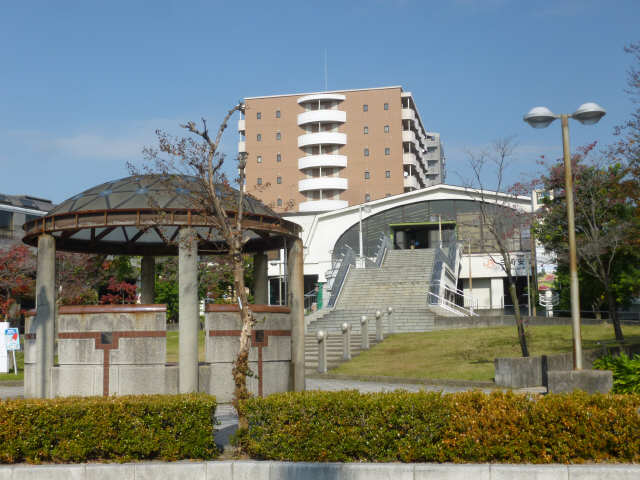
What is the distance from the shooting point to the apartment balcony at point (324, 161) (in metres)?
83.7

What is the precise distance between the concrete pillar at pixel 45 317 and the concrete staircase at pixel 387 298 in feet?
57.1

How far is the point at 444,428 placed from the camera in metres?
8.20

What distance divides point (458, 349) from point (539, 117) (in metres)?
12.8

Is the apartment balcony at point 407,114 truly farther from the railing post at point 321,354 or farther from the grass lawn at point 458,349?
the railing post at point 321,354

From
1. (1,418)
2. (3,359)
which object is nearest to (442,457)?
(1,418)

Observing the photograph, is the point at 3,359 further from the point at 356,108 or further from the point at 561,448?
the point at 356,108

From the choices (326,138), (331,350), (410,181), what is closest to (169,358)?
(331,350)

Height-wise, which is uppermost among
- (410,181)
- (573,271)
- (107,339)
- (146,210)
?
(410,181)

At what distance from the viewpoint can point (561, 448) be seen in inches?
311

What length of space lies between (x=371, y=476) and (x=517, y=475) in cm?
156

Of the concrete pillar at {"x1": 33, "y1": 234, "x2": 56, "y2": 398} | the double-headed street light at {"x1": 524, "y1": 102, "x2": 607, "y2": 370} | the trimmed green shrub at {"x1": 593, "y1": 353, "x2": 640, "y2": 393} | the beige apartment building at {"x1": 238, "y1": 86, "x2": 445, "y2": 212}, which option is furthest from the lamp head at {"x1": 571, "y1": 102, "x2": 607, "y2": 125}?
the beige apartment building at {"x1": 238, "y1": 86, "x2": 445, "y2": 212}

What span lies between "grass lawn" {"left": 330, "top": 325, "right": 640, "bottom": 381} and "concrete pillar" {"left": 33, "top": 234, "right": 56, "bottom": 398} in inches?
384

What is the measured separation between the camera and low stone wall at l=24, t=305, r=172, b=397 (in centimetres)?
1323

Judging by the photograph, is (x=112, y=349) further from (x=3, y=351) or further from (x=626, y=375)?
(x=3, y=351)
